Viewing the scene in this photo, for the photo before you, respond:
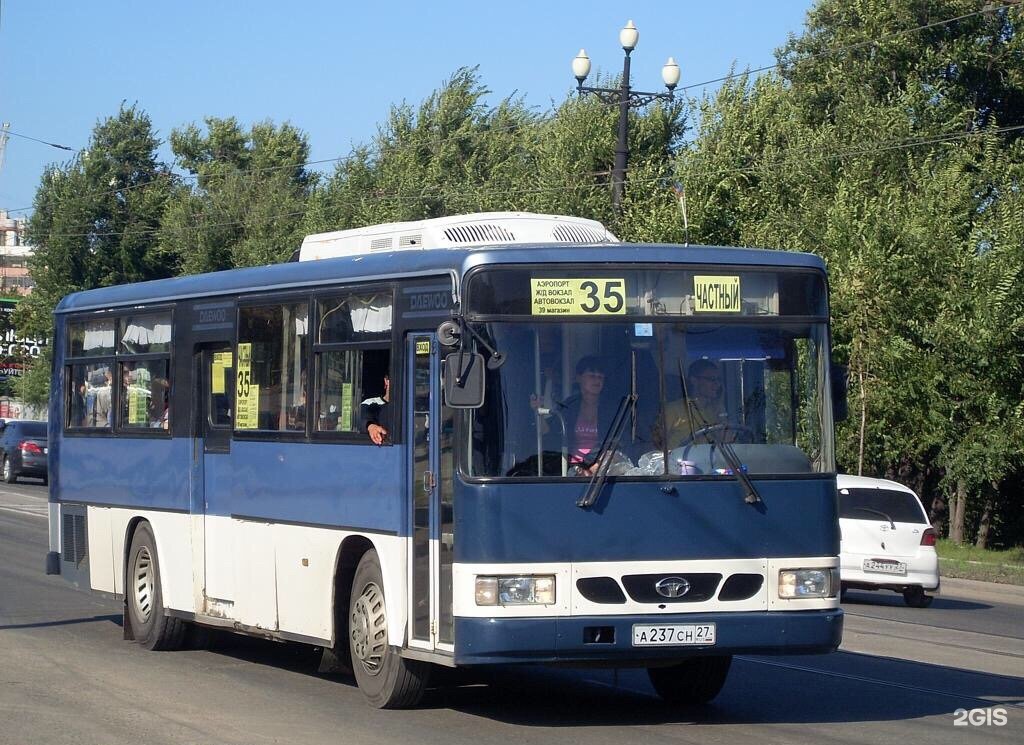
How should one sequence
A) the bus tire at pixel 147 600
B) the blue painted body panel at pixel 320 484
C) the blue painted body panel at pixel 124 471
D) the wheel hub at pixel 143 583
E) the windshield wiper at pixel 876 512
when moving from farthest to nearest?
1. the windshield wiper at pixel 876 512
2. the wheel hub at pixel 143 583
3. the bus tire at pixel 147 600
4. the blue painted body panel at pixel 124 471
5. the blue painted body panel at pixel 320 484

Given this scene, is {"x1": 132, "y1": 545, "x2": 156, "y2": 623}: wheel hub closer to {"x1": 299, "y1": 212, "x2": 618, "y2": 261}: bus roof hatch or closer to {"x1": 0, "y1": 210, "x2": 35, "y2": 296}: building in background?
{"x1": 299, "y1": 212, "x2": 618, "y2": 261}: bus roof hatch

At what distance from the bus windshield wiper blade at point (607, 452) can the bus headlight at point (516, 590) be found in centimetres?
48

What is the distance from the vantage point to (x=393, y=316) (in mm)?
9758

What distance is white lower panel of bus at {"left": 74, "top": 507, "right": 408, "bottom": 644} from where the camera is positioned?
10.0 m

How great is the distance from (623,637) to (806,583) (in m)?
1.20

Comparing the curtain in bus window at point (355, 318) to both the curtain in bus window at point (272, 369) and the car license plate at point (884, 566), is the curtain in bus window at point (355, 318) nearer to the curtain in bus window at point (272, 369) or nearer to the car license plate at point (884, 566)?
the curtain in bus window at point (272, 369)

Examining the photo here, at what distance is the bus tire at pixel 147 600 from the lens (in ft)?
42.2

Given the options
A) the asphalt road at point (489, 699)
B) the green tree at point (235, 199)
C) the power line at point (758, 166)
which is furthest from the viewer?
the green tree at point (235, 199)

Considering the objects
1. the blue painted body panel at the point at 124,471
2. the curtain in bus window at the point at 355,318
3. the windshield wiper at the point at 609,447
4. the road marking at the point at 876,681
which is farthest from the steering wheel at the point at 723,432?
the blue painted body panel at the point at 124,471

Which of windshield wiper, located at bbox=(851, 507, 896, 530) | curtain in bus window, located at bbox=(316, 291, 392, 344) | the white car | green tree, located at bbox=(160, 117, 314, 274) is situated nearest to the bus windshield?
curtain in bus window, located at bbox=(316, 291, 392, 344)

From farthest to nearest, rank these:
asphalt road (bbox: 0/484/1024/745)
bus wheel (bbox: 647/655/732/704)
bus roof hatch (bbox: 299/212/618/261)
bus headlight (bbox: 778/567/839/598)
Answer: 1. bus roof hatch (bbox: 299/212/618/261)
2. bus wheel (bbox: 647/655/732/704)
3. bus headlight (bbox: 778/567/839/598)
4. asphalt road (bbox: 0/484/1024/745)

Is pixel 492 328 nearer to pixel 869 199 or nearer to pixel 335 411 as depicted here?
pixel 335 411

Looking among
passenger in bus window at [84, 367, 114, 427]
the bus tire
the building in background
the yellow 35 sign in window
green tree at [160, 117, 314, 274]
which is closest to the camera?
the yellow 35 sign in window

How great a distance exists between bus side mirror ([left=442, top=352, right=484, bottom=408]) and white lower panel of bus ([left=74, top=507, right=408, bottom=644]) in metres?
1.33
